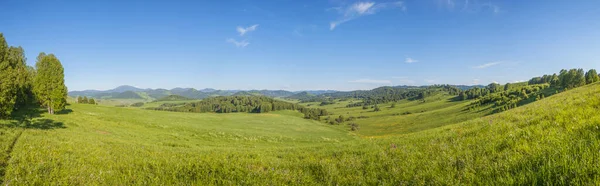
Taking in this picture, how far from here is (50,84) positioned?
44.9 meters

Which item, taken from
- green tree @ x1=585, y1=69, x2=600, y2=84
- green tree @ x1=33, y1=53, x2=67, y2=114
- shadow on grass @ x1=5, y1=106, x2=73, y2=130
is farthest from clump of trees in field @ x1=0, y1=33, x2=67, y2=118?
green tree @ x1=585, y1=69, x2=600, y2=84

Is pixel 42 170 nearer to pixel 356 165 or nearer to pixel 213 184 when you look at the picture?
pixel 213 184

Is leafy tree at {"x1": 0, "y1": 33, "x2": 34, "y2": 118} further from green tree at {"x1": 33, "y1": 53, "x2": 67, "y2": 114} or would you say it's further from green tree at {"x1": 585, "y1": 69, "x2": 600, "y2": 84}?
green tree at {"x1": 585, "y1": 69, "x2": 600, "y2": 84}

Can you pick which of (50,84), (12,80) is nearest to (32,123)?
(12,80)

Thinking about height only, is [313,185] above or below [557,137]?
below

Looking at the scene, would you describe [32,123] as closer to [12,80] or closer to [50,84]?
[12,80]

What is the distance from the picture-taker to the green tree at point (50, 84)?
1721 inches

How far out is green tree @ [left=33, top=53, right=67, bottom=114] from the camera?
4372cm

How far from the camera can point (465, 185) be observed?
4086 millimetres

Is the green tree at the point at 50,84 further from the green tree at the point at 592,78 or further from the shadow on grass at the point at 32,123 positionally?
the green tree at the point at 592,78

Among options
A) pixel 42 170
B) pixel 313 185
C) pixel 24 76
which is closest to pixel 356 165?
pixel 313 185

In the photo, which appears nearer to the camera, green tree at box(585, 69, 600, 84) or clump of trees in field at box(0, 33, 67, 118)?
clump of trees in field at box(0, 33, 67, 118)

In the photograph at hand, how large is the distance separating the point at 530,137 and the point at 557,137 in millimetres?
822

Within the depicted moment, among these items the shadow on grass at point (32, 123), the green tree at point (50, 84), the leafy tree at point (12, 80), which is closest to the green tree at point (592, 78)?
the shadow on grass at point (32, 123)
